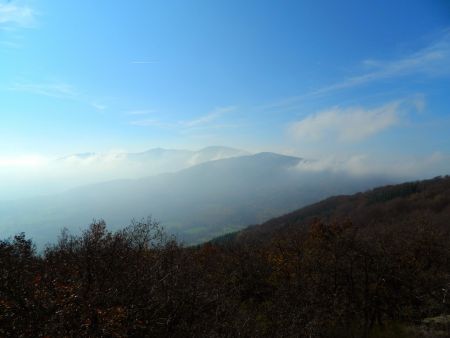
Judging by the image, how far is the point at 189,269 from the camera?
18062 millimetres

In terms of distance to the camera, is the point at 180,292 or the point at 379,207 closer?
the point at 180,292

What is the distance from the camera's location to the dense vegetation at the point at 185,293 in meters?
10.9

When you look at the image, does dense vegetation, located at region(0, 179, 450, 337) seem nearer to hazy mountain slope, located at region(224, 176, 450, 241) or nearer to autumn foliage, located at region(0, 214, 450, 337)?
autumn foliage, located at region(0, 214, 450, 337)

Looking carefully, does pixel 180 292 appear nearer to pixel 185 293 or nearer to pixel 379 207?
pixel 185 293

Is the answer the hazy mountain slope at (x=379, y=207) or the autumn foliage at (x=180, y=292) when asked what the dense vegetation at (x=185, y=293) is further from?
the hazy mountain slope at (x=379, y=207)

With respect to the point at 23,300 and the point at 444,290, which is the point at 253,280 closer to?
the point at 444,290

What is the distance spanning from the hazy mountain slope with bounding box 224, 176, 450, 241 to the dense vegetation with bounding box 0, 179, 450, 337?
248ft

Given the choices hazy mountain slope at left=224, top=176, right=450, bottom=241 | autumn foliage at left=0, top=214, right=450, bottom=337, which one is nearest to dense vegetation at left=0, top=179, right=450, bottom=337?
autumn foliage at left=0, top=214, right=450, bottom=337

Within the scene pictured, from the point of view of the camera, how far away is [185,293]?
15.1 metres

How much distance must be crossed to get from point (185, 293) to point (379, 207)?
136 m

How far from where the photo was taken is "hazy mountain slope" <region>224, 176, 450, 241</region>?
114 meters

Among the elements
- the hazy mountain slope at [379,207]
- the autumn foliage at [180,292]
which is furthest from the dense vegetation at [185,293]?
the hazy mountain slope at [379,207]

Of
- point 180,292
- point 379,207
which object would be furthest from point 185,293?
point 379,207

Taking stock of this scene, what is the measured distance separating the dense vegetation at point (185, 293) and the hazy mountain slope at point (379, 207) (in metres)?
75.7
